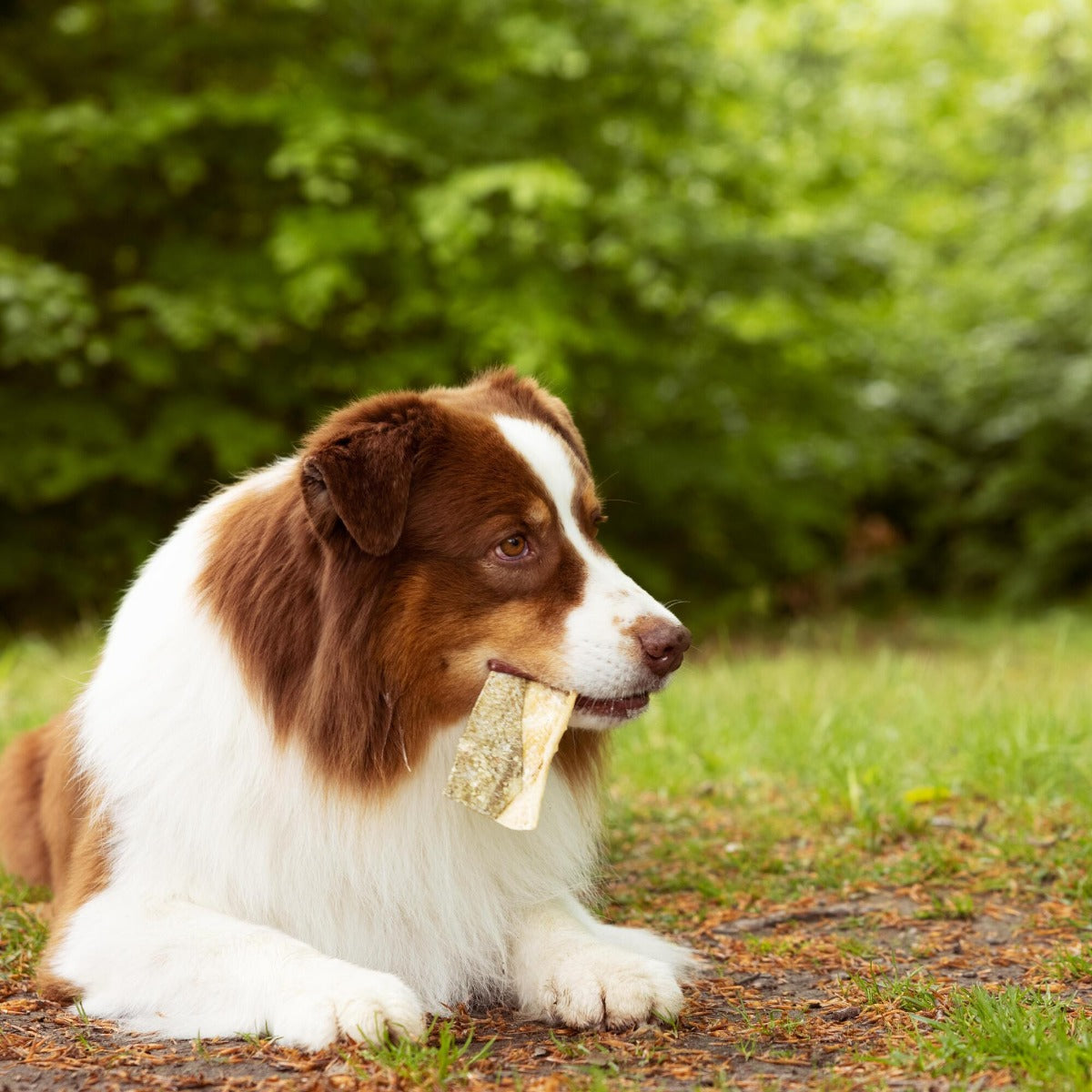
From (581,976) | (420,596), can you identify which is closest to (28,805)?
(420,596)

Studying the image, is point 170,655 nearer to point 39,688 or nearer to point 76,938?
point 76,938

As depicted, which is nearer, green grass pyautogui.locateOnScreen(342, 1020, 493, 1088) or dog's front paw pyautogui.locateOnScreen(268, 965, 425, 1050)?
green grass pyautogui.locateOnScreen(342, 1020, 493, 1088)

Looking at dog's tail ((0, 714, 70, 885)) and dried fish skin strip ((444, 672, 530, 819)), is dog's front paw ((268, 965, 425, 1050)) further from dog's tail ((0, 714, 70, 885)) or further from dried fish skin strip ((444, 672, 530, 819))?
dog's tail ((0, 714, 70, 885))

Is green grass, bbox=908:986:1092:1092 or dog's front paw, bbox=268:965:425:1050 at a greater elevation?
green grass, bbox=908:986:1092:1092

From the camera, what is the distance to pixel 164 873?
3.24m

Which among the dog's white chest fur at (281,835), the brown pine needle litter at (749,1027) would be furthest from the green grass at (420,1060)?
the dog's white chest fur at (281,835)

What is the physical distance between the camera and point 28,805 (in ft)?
14.1

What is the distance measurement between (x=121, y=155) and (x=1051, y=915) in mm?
8406

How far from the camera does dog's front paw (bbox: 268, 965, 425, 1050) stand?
280 centimetres

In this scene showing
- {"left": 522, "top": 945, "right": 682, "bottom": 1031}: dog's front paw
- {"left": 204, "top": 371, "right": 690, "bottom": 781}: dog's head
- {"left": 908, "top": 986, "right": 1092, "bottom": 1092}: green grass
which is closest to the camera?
{"left": 908, "top": 986, "right": 1092, "bottom": 1092}: green grass

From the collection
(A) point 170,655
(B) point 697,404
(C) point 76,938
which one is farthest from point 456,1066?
(B) point 697,404

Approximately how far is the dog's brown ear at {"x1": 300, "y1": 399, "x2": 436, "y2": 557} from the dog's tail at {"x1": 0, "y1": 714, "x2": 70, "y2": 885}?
1.44 meters

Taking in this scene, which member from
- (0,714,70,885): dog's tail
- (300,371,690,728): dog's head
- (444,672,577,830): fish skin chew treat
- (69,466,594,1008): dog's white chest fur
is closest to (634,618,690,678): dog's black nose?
(300,371,690,728): dog's head

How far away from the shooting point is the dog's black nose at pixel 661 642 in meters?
3.10
